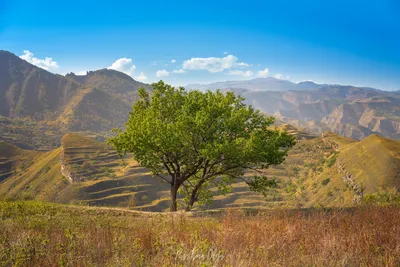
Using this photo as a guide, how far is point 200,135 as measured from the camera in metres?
24.0

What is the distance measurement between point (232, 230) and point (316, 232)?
262cm

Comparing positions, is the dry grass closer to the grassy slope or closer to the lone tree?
the lone tree

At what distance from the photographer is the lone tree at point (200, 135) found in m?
22.3

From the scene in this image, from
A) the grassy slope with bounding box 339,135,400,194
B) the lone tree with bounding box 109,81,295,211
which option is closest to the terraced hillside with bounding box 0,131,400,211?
the grassy slope with bounding box 339,135,400,194

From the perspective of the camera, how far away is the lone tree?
73.2 ft

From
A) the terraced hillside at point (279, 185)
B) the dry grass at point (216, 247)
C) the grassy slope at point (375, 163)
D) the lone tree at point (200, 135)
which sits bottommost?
the terraced hillside at point (279, 185)

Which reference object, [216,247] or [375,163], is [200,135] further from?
[375,163]

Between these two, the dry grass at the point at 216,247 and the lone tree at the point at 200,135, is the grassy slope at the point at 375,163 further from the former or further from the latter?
the dry grass at the point at 216,247

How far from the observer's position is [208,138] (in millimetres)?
24203

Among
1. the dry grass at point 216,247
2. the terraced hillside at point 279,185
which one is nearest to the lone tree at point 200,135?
the dry grass at point 216,247

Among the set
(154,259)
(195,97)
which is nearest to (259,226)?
(154,259)

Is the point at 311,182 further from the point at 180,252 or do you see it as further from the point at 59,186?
the point at 180,252

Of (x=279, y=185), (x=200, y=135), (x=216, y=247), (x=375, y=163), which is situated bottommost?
(x=279, y=185)

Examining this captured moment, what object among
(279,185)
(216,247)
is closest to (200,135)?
(216,247)
